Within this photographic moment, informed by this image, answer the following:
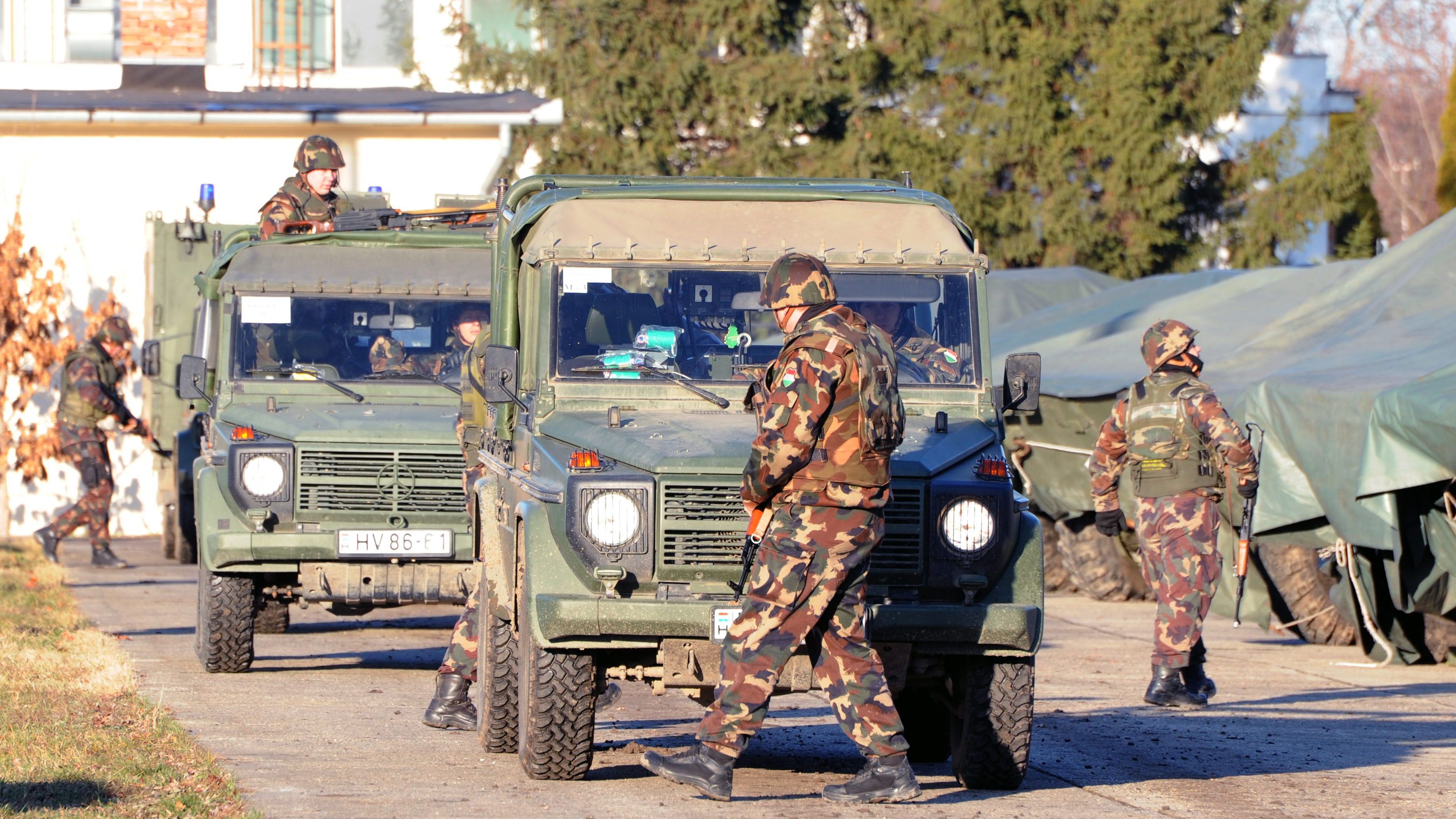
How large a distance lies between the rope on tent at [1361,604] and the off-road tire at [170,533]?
997 centimetres

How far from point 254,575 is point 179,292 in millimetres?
7072

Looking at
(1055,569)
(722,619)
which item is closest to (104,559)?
(1055,569)

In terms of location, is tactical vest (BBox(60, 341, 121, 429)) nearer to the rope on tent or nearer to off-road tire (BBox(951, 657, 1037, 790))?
the rope on tent

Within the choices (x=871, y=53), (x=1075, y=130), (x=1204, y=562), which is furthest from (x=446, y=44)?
(x=1204, y=562)

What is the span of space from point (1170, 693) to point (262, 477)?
469 centimetres

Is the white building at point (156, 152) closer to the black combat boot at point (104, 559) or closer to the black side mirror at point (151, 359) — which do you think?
the black combat boot at point (104, 559)

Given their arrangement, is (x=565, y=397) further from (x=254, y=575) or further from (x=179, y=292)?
(x=179, y=292)

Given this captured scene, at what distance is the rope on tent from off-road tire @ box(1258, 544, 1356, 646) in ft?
2.59

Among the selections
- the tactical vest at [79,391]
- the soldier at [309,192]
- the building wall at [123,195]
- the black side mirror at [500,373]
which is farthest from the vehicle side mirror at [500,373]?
the building wall at [123,195]

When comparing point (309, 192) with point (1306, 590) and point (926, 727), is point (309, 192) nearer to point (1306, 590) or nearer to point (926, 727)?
point (926, 727)

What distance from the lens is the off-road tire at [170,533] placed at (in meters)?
17.8

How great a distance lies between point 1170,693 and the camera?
32.6ft

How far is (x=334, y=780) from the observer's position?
7.43m

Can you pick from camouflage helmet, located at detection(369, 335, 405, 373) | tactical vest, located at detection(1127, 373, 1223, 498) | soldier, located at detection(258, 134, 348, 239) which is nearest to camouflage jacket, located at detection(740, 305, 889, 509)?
tactical vest, located at detection(1127, 373, 1223, 498)
